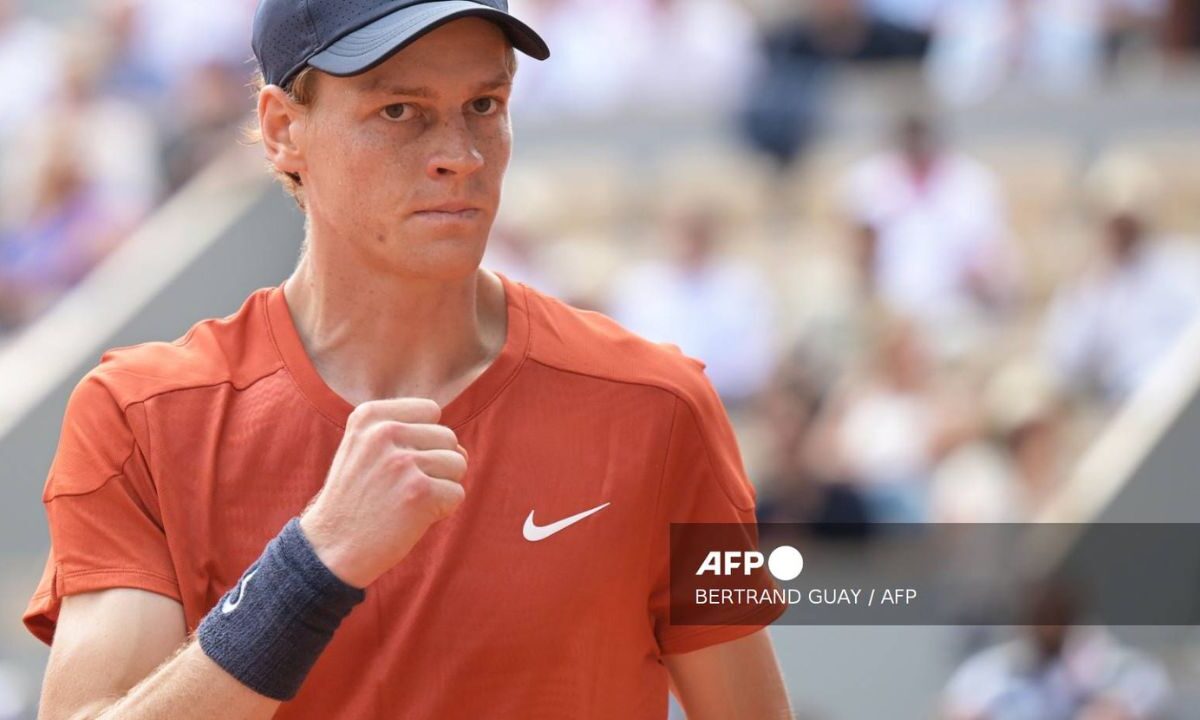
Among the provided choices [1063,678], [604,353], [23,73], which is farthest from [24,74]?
[604,353]

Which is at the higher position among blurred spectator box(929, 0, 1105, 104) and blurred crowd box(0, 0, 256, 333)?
blurred spectator box(929, 0, 1105, 104)

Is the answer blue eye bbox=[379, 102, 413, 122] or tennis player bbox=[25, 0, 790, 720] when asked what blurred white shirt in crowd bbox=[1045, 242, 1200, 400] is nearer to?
tennis player bbox=[25, 0, 790, 720]

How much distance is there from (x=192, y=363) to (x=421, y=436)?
0.47 m

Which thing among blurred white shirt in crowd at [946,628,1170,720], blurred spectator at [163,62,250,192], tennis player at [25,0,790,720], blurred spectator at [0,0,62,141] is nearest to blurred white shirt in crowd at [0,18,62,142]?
blurred spectator at [0,0,62,141]

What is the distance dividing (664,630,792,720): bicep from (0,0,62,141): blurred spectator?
30.0 feet

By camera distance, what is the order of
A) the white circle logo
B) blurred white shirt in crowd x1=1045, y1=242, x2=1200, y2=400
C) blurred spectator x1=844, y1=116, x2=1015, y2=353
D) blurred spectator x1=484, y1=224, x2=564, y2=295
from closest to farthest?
the white circle logo
blurred white shirt in crowd x1=1045, y1=242, x2=1200, y2=400
blurred spectator x1=844, y1=116, x2=1015, y2=353
blurred spectator x1=484, y1=224, x2=564, y2=295

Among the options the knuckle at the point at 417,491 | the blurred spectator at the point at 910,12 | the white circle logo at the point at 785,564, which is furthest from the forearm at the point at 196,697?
the blurred spectator at the point at 910,12

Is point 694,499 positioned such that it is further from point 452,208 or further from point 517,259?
point 517,259

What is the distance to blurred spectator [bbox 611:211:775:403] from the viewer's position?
870 cm

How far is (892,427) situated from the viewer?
7.86 m

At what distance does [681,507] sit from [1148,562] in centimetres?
436

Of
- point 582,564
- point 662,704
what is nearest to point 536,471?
point 582,564

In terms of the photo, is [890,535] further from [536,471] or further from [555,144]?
[536,471]

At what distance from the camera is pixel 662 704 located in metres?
2.86
